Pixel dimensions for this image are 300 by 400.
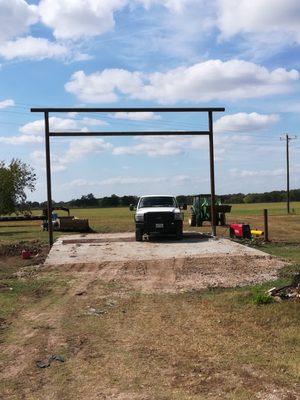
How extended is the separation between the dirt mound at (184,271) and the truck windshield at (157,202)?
7121mm

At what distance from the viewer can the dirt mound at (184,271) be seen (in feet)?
39.0

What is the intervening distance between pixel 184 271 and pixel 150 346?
6877 mm

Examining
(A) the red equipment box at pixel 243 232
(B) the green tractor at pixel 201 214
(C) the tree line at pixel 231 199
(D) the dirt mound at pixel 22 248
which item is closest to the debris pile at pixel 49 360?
(D) the dirt mound at pixel 22 248

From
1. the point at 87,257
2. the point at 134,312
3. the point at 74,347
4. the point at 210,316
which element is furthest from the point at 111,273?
the point at 74,347

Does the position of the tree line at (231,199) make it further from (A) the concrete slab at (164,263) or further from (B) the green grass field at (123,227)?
(A) the concrete slab at (164,263)

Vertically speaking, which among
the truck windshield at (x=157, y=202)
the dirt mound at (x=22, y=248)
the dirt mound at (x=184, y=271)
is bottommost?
the dirt mound at (x=184, y=271)

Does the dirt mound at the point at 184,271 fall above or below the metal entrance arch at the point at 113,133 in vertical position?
below

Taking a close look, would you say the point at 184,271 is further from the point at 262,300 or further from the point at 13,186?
the point at 13,186

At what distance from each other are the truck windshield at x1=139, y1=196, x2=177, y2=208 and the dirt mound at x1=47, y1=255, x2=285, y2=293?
23.4ft

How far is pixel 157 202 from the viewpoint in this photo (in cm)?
2319

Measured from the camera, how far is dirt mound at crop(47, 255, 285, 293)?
11.9 m

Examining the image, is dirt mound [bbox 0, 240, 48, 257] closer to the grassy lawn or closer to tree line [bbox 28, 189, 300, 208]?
the grassy lawn

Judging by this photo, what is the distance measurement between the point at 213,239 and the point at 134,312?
40.9 ft

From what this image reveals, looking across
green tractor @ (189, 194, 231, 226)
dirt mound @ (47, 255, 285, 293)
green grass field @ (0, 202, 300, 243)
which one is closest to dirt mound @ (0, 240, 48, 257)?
green grass field @ (0, 202, 300, 243)
